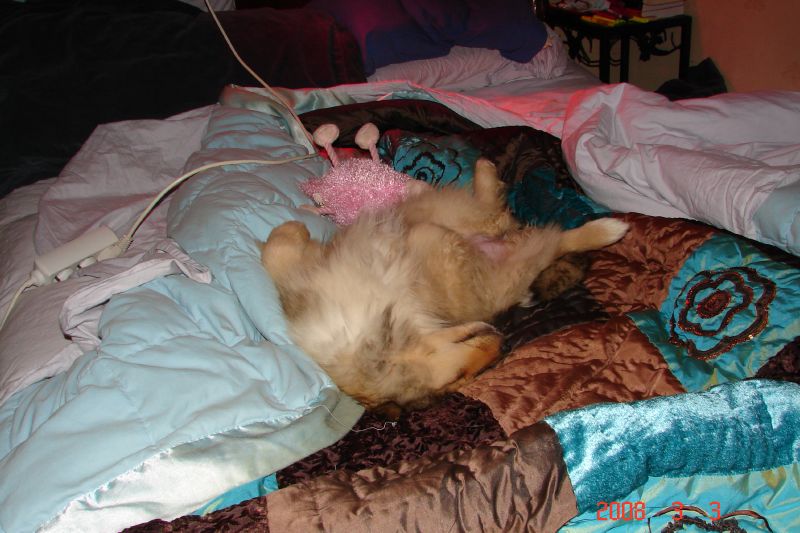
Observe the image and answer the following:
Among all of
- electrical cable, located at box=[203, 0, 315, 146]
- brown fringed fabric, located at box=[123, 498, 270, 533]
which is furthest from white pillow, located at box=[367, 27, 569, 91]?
brown fringed fabric, located at box=[123, 498, 270, 533]

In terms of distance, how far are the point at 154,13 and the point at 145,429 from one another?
6.69ft

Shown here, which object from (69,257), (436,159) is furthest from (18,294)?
(436,159)

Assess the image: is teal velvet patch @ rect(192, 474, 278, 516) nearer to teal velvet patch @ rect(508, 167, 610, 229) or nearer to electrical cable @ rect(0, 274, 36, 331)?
electrical cable @ rect(0, 274, 36, 331)

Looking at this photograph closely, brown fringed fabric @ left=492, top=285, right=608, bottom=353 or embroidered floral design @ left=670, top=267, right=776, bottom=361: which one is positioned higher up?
embroidered floral design @ left=670, top=267, right=776, bottom=361

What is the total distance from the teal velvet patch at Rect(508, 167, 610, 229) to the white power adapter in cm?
113

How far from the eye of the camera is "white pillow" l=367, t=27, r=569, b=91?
2.65 m

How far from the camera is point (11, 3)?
2195 millimetres

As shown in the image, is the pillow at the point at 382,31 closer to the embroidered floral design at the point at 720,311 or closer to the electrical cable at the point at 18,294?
the electrical cable at the point at 18,294

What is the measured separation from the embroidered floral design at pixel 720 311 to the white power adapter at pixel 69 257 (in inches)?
52.7

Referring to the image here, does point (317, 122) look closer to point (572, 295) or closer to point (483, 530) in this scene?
point (572, 295)

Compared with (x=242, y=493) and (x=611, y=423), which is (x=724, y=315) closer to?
(x=611, y=423)

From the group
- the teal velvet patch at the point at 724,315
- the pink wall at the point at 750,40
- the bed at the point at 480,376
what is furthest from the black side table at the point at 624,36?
the teal velvet patch at the point at 724,315

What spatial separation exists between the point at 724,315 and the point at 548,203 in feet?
2.11
